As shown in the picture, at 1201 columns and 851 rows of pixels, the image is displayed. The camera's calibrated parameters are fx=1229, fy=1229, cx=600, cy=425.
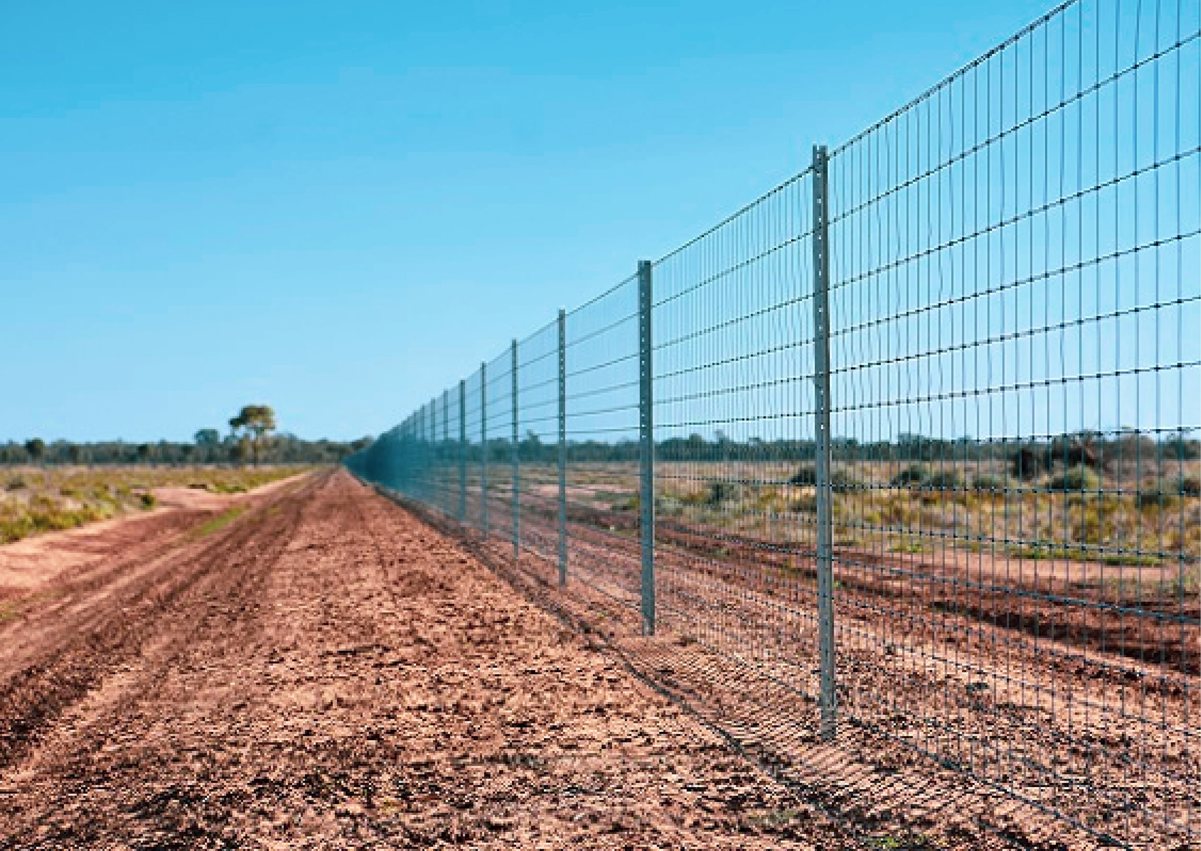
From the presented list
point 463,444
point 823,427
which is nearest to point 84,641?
point 823,427

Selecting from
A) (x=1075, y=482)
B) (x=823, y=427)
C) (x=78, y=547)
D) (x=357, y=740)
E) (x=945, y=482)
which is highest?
(x=823, y=427)

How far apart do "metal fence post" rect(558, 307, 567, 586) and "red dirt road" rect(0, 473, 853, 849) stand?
108 centimetres

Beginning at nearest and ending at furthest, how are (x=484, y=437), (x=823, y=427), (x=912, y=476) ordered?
(x=823, y=427) < (x=912, y=476) < (x=484, y=437)

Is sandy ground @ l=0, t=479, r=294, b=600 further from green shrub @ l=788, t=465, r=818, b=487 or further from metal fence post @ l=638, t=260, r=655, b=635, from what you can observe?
green shrub @ l=788, t=465, r=818, b=487

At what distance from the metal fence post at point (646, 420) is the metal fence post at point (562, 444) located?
10.2ft

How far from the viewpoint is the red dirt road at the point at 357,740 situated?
4.82 metres

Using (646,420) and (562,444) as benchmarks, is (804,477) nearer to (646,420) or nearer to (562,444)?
(646,420)

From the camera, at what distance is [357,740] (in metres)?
6.20

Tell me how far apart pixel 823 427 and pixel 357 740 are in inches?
110

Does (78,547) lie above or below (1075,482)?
below

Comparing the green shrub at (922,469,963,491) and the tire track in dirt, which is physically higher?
the green shrub at (922,469,963,491)

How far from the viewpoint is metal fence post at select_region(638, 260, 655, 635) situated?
29.1ft

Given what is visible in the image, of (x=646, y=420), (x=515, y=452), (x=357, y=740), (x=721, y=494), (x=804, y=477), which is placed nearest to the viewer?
(x=357, y=740)

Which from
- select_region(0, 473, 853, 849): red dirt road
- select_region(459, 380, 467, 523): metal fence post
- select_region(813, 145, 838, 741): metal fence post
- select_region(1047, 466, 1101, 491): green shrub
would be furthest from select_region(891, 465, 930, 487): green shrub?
select_region(459, 380, 467, 523): metal fence post
